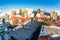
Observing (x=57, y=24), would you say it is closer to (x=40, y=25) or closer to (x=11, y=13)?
(x=40, y=25)

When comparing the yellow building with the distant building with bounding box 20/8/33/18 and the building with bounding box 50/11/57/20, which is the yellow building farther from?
the distant building with bounding box 20/8/33/18

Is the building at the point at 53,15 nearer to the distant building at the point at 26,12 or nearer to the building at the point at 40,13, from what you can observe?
the building at the point at 40,13

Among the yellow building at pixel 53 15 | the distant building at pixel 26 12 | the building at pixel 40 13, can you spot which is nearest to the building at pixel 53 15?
the yellow building at pixel 53 15

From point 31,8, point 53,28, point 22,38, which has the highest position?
point 31,8

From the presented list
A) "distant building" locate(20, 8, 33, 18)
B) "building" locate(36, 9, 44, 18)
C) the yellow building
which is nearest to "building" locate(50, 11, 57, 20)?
the yellow building

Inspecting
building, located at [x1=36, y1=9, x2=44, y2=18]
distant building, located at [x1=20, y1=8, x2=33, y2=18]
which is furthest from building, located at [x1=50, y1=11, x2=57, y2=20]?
distant building, located at [x1=20, y1=8, x2=33, y2=18]

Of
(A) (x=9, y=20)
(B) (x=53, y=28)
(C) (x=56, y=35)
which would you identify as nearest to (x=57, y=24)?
(B) (x=53, y=28)

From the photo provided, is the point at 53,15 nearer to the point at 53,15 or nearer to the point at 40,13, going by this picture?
the point at 53,15

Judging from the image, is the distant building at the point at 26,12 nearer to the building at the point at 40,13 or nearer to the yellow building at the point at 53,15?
the building at the point at 40,13

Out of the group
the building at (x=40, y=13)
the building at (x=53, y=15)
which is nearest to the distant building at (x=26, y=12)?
the building at (x=40, y=13)

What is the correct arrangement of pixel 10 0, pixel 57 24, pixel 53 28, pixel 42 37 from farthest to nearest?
pixel 10 0 → pixel 57 24 → pixel 53 28 → pixel 42 37

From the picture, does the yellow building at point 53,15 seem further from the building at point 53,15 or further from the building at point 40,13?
the building at point 40,13
